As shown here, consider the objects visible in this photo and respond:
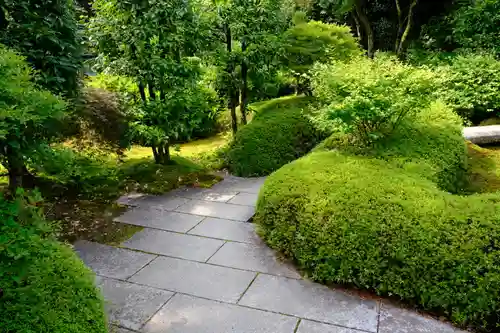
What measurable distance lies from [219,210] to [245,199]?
531 mm

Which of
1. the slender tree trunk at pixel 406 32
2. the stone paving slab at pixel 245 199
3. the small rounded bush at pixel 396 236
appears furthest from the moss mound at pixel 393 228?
the slender tree trunk at pixel 406 32

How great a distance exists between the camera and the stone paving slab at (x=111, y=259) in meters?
3.83

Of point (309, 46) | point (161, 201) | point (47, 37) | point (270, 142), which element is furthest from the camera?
point (309, 46)

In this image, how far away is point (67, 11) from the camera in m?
5.48

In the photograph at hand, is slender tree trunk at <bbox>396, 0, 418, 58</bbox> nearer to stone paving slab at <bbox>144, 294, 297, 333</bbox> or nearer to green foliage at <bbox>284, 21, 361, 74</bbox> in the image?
green foliage at <bbox>284, 21, 361, 74</bbox>

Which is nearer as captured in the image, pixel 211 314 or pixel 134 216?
pixel 211 314

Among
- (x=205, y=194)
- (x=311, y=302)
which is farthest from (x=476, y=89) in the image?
(x=311, y=302)

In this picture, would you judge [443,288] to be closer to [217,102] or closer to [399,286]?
[399,286]

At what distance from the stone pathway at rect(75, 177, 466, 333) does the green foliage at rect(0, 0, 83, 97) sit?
2140 millimetres

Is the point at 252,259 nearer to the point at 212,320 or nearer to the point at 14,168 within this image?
the point at 212,320

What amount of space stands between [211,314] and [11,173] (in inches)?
93.8

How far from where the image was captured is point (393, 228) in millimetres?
3387

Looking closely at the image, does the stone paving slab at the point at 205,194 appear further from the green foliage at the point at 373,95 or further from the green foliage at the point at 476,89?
the green foliage at the point at 476,89

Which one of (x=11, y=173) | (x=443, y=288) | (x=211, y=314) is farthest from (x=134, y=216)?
(x=443, y=288)
